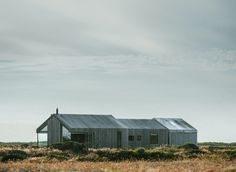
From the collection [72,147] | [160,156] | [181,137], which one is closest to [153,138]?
[181,137]

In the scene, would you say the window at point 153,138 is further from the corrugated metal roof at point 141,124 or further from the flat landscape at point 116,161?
the flat landscape at point 116,161

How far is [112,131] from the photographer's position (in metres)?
64.2

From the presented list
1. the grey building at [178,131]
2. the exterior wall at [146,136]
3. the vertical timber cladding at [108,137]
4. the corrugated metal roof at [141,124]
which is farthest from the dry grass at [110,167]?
the grey building at [178,131]

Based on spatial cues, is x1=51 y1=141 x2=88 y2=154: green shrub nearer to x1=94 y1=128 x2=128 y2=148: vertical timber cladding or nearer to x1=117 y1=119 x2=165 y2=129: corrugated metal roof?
x1=94 y1=128 x2=128 y2=148: vertical timber cladding

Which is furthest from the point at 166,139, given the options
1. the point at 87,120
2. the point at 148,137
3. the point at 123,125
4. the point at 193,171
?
the point at 193,171

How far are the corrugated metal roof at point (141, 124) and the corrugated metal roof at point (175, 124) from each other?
144cm

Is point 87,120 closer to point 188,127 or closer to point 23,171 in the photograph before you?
point 188,127

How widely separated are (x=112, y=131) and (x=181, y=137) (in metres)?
12.8

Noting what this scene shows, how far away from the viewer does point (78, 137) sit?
61375mm

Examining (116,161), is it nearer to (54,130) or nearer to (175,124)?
(54,130)

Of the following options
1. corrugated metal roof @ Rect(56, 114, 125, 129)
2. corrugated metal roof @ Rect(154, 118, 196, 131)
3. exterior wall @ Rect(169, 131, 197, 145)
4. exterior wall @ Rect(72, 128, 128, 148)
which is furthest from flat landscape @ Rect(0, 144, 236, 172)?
corrugated metal roof @ Rect(154, 118, 196, 131)

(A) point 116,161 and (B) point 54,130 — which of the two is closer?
(A) point 116,161

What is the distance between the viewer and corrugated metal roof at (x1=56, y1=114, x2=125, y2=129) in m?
61.5

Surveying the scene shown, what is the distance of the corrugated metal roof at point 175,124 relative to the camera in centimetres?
7219
